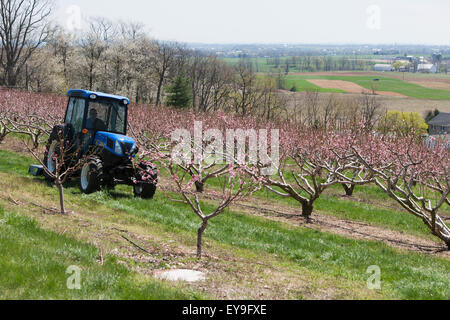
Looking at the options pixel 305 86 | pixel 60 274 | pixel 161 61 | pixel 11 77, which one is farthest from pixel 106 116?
pixel 305 86

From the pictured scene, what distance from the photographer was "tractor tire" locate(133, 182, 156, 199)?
48.1ft

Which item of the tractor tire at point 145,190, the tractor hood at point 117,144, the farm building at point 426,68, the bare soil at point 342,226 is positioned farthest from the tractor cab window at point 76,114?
the farm building at point 426,68

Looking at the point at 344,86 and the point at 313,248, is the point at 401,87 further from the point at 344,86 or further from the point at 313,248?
the point at 313,248

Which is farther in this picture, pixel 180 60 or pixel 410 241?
pixel 180 60

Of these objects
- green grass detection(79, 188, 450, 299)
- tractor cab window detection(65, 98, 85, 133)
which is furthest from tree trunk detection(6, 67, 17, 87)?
green grass detection(79, 188, 450, 299)

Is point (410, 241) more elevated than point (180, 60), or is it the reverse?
point (180, 60)

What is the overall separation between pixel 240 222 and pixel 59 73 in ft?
203

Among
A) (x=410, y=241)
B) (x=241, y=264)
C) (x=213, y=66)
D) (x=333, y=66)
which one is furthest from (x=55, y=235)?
(x=333, y=66)

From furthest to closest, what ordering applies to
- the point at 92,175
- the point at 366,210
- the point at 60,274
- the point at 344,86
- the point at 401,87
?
1. the point at 401,87
2. the point at 344,86
3. the point at 366,210
4. the point at 92,175
5. the point at 60,274

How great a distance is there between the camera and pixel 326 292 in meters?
7.08

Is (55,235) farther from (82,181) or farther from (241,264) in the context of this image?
(82,181)

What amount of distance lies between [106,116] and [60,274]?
28.3 feet

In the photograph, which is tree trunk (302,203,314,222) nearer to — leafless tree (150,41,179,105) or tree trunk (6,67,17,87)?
tree trunk (6,67,17,87)

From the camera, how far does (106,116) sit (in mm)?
14344
